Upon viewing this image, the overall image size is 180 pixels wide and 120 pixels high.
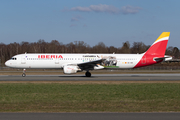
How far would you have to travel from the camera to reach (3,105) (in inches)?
512

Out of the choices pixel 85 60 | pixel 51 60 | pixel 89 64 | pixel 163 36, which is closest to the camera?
pixel 89 64

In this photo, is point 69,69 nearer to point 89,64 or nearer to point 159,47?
point 89,64

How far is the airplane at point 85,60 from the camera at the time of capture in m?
36.0

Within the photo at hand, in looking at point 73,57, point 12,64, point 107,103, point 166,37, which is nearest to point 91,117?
point 107,103

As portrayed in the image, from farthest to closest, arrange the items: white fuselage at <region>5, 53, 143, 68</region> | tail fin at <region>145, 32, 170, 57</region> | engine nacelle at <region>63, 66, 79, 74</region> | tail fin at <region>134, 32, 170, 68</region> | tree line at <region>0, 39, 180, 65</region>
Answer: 1. tree line at <region>0, 39, 180, 65</region>
2. tail fin at <region>145, 32, 170, 57</region>
3. tail fin at <region>134, 32, 170, 68</region>
4. white fuselage at <region>5, 53, 143, 68</region>
5. engine nacelle at <region>63, 66, 79, 74</region>

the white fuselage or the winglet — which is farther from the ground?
the winglet

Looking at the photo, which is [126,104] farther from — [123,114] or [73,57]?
[73,57]

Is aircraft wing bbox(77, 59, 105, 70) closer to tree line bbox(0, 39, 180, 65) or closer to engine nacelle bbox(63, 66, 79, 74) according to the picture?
engine nacelle bbox(63, 66, 79, 74)

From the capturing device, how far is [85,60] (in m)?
37.5

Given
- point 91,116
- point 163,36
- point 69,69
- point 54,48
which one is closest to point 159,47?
point 163,36

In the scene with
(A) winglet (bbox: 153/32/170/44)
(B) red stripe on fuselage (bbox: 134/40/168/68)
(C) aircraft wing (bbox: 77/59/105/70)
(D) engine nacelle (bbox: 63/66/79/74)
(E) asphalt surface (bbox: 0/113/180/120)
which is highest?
(A) winglet (bbox: 153/32/170/44)

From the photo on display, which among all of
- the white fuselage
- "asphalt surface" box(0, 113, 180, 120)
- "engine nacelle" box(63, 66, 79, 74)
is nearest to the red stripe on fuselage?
the white fuselage

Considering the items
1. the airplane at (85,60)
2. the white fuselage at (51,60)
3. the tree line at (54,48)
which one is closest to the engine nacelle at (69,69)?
the airplane at (85,60)

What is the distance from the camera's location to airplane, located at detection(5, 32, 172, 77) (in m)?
36.0
